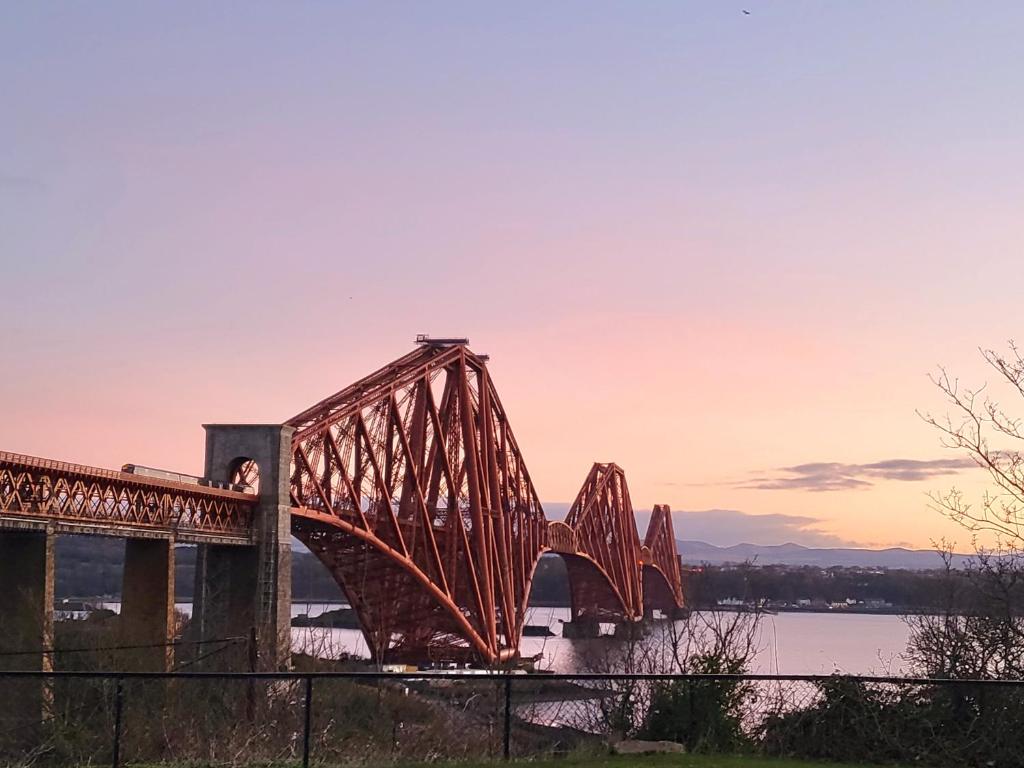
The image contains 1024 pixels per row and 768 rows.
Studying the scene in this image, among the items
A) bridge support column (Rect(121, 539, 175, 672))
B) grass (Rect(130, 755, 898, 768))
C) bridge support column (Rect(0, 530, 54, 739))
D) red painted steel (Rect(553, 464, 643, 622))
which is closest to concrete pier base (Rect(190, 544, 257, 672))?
bridge support column (Rect(121, 539, 175, 672))

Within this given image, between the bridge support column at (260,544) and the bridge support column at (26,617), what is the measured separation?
39.0 ft

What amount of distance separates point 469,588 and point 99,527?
32.0 metres

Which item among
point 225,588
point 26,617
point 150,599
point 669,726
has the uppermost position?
point 225,588

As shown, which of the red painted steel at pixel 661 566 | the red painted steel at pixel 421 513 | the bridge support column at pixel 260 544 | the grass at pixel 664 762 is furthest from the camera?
the red painted steel at pixel 661 566

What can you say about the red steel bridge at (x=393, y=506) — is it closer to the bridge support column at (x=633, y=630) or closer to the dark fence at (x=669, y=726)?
the bridge support column at (x=633, y=630)

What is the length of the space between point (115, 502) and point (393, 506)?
88.8 ft

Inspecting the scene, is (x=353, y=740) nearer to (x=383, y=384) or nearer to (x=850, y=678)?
(x=850, y=678)

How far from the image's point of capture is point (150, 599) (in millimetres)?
35750

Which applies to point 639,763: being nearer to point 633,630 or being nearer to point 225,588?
point 633,630

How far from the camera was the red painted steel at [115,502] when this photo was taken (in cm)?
2975

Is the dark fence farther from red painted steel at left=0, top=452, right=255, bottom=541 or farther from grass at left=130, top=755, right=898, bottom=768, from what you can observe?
red painted steel at left=0, top=452, right=255, bottom=541

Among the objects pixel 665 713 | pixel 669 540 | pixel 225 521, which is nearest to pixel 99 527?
pixel 225 521

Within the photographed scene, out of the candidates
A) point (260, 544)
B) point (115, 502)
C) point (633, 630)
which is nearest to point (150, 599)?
point (115, 502)

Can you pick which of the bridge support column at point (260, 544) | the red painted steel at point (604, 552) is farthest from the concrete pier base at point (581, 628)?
the bridge support column at point (260, 544)
